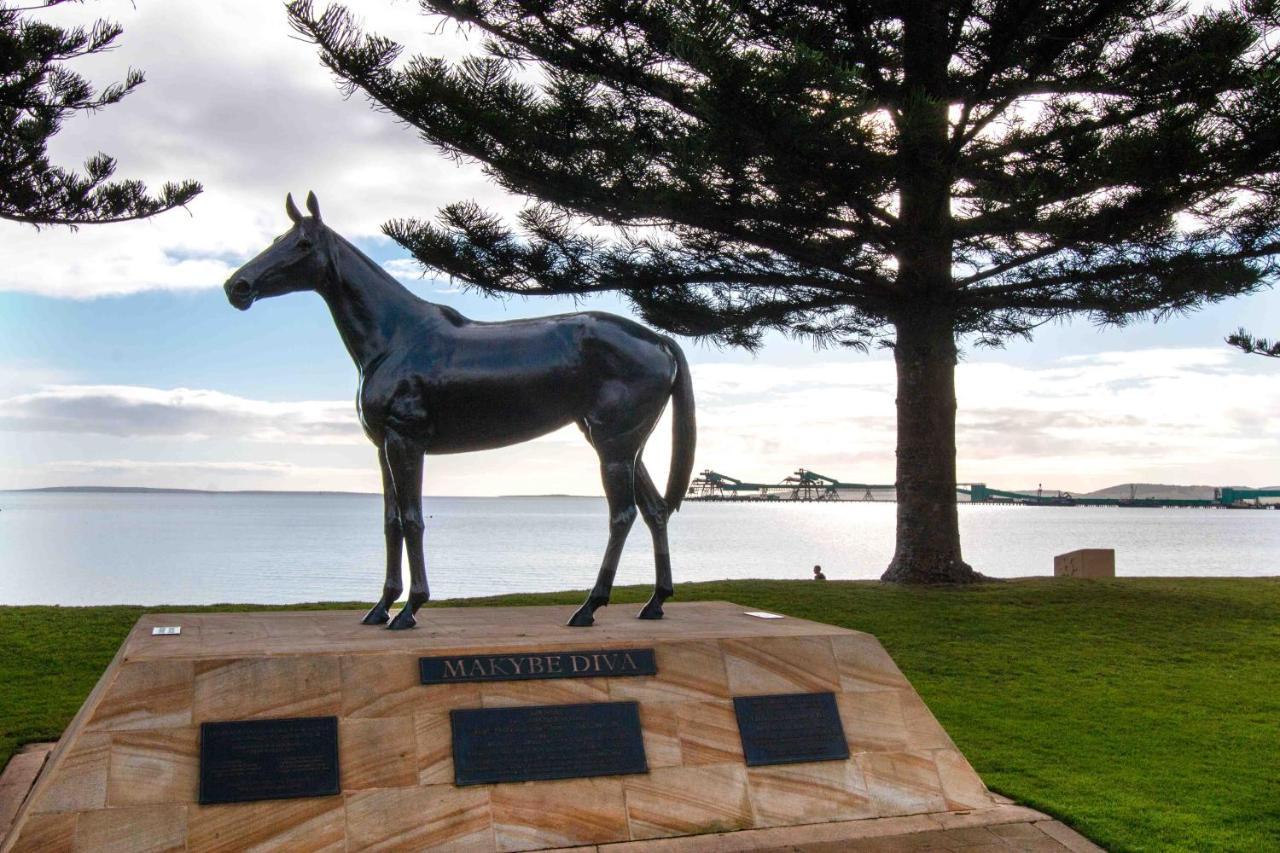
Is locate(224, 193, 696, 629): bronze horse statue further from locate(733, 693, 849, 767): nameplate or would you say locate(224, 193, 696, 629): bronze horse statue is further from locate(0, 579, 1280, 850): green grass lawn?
locate(0, 579, 1280, 850): green grass lawn

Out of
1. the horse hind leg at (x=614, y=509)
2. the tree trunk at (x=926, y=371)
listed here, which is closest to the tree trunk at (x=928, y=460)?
the tree trunk at (x=926, y=371)

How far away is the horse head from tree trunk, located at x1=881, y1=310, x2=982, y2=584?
741 cm

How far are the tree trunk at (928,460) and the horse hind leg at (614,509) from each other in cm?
674

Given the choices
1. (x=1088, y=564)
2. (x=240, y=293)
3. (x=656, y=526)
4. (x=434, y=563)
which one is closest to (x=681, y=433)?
(x=656, y=526)

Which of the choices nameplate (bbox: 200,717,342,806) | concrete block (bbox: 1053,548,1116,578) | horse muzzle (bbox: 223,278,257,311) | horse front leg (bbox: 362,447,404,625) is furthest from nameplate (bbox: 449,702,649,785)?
concrete block (bbox: 1053,548,1116,578)

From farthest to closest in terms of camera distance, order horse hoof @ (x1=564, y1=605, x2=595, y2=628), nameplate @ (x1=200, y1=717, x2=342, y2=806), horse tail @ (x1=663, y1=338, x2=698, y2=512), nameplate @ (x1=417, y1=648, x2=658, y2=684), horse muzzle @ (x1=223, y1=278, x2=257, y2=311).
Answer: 1. horse tail @ (x1=663, y1=338, x2=698, y2=512)
2. horse hoof @ (x1=564, y1=605, x2=595, y2=628)
3. horse muzzle @ (x1=223, y1=278, x2=257, y2=311)
4. nameplate @ (x1=417, y1=648, x2=658, y2=684)
5. nameplate @ (x1=200, y1=717, x2=342, y2=806)

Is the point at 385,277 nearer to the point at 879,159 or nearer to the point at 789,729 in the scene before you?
the point at 789,729

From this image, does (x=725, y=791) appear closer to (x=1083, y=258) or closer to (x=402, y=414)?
(x=402, y=414)

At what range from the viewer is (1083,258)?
1094 centimetres

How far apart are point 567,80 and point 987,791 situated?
763 cm

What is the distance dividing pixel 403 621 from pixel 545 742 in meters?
1.06

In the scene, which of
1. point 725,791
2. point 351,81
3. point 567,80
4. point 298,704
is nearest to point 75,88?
point 351,81

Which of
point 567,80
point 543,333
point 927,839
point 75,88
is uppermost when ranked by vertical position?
point 567,80

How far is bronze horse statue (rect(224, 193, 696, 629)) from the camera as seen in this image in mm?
5078
